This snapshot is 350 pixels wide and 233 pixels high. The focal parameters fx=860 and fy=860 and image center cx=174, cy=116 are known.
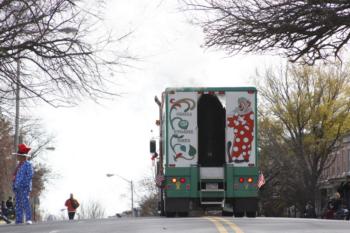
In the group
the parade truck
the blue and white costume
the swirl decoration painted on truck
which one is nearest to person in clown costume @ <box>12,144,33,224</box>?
the blue and white costume

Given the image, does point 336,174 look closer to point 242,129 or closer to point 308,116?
point 308,116

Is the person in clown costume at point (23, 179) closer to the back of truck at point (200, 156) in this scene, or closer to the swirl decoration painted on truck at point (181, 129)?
the back of truck at point (200, 156)

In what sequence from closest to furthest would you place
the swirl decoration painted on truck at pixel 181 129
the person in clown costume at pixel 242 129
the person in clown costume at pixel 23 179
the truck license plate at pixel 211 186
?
the person in clown costume at pixel 23 179, the swirl decoration painted on truck at pixel 181 129, the person in clown costume at pixel 242 129, the truck license plate at pixel 211 186

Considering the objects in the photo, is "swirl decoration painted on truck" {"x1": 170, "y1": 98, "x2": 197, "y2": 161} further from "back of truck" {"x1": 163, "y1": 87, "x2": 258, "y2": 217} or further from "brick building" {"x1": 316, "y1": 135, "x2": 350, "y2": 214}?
"brick building" {"x1": 316, "y1": 135, "x2": 350, "y2": 214}

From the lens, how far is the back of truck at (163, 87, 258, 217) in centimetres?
2409

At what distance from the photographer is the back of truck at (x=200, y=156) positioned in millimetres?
24094

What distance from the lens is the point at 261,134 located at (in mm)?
59594

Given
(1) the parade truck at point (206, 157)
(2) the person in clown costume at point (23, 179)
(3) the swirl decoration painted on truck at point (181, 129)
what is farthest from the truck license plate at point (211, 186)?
(2) the person in clown costume at point (23, 179)

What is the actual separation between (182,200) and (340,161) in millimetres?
46039

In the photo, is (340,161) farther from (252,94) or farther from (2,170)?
(252,94)

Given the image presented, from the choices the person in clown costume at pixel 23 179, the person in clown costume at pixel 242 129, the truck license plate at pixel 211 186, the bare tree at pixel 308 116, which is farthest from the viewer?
the bare tree at pixel 308 116

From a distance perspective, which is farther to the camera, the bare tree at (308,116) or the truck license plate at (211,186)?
the bare tree at (308,116)

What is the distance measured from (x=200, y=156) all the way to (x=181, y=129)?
1245mm

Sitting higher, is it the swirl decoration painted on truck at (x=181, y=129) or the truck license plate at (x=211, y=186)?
the swirl decoration painted on truck at (x=181, y=129)
